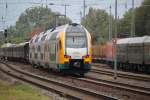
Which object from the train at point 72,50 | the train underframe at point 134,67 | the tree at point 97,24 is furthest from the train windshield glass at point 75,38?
the tree at point 97,24

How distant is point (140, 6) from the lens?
9206 cm

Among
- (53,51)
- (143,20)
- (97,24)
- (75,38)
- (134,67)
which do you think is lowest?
(134,67)

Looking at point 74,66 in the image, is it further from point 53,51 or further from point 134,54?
point 134,54

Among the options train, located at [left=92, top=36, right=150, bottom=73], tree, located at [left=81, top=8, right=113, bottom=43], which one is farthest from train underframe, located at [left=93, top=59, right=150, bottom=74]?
tree, located at [left=81, top=8, right=113, bottom=43]

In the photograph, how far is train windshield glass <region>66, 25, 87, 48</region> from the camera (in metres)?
32.7

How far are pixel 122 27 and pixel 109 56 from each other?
47131 mm

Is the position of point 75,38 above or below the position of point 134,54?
above

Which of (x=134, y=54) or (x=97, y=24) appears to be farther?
(x=97, y=24)

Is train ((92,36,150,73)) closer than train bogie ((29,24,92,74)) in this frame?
No

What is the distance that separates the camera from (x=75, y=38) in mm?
32875

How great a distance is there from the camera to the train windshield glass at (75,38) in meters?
32.7

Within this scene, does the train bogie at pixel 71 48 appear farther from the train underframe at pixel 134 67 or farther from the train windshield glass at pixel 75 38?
the train underframe at pixel 134 67

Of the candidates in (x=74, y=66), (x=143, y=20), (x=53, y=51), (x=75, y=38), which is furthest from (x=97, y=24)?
(x=74, y=66)

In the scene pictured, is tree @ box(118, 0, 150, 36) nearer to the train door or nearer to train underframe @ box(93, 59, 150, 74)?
train underframe @ box(93, 59, 150, 74)
